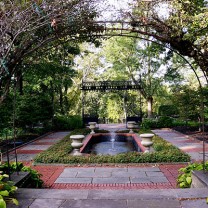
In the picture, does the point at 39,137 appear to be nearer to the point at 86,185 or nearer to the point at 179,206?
the point at 86,185

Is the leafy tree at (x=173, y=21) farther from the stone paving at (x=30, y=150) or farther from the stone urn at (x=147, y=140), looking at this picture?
the stone paving at (x=30, y=150)

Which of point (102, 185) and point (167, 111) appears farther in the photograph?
point (167, 111)

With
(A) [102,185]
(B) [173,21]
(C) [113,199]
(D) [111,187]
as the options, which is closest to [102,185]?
(A) [102,185]

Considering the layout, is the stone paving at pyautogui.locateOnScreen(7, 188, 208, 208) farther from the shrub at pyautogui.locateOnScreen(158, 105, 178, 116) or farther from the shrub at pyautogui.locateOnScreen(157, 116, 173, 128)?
the shrub at pyautogui.locateOnScreen(158, 105, 178, 116)

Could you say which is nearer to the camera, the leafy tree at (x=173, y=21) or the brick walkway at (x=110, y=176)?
the brick walkway at (x=110, y=176)

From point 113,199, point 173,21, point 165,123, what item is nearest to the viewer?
point 113,199

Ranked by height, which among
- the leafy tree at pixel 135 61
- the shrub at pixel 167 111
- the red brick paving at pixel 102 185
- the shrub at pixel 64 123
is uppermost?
the leafy tree at pixel 135 61

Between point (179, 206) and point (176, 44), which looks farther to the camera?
point (176, 44)

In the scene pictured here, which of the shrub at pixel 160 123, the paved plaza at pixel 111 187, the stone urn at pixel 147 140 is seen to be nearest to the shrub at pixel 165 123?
the shrub at pixel 160 123

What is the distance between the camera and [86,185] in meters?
6.03

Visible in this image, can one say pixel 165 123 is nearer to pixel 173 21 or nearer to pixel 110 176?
pixel 173 21

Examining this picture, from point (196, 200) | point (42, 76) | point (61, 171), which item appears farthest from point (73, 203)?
point (42, 76)

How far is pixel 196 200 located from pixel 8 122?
29.6 ft

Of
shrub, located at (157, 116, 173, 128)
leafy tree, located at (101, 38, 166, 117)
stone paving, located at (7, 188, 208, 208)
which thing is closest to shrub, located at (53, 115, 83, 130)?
shrub, located at (157, 116, 173, 128)
